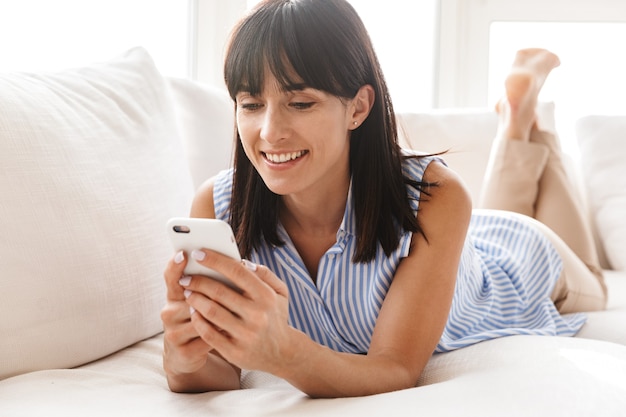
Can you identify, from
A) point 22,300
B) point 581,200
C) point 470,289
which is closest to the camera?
point 22,300

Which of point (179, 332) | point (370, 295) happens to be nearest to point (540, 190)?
point (370, 295)

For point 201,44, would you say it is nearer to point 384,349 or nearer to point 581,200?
point 581,200

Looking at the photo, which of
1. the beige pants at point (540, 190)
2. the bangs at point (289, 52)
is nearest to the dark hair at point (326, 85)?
the bangs at point (289, 52)

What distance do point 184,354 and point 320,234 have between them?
1.25 ft

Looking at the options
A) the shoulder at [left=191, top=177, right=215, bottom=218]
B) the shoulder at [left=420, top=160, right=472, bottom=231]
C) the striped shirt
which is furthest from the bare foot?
the shoulder at [left=191, top=177, right=215, bottom=218]

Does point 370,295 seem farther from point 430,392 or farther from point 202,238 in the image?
point 202,238

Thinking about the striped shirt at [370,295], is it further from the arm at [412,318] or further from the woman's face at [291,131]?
the woman's face at [291,131]

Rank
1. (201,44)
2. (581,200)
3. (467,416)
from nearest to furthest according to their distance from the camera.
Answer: (467,416) → (581,200) → (201,44)

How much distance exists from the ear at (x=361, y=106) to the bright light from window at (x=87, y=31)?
86 cm

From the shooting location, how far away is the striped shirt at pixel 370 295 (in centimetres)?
126

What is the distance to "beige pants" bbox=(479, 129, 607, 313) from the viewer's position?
2.07 metres

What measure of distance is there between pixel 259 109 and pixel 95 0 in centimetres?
154

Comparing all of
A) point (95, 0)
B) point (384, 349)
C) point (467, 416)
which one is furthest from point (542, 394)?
point (95, 0)

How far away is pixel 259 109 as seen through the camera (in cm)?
114
